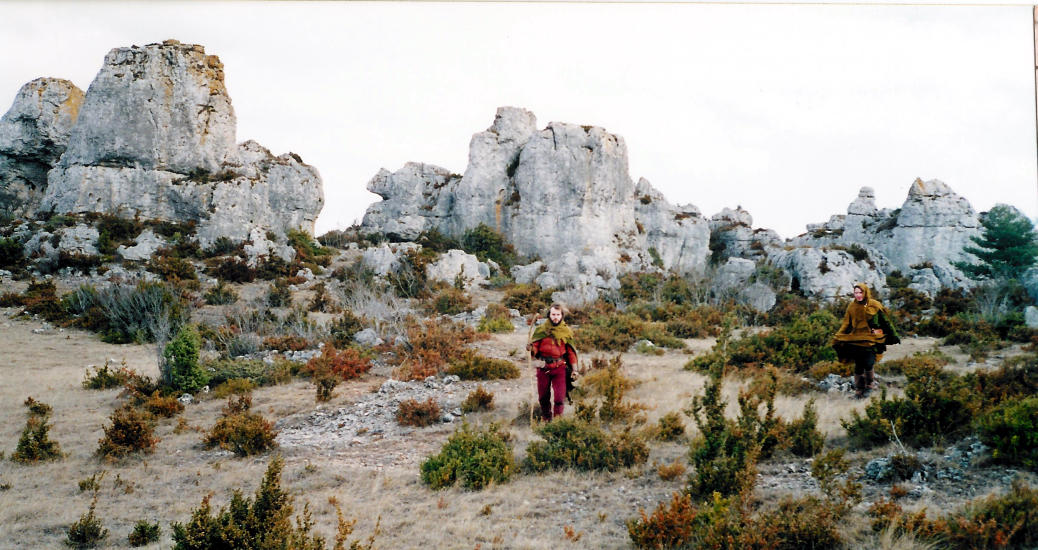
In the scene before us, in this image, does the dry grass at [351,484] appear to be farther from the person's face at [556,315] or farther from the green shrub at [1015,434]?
the green shrub at [1015,434]

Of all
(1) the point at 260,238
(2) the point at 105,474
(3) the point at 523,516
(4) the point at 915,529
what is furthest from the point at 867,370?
(1) the point at 260,238

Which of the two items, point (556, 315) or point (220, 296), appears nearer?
point (556, 315)

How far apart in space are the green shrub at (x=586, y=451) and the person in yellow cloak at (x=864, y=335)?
3908 mm

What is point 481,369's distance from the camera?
390 inches

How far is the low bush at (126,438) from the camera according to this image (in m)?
6.16

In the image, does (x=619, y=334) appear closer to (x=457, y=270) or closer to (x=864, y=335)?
(x=864, y=335)

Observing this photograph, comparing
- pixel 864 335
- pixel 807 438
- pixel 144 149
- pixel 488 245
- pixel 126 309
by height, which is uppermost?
pixel 144 149

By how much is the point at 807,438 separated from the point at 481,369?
5914 millimetres

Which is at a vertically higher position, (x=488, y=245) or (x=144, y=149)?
(x=144, y=149)

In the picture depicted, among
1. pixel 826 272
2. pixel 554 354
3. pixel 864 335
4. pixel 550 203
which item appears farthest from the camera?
pixel 550 203

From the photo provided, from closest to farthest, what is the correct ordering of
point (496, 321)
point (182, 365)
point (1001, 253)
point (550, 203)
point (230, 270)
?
1. point (182, 365)
2. point (496, 321)
3. point (230, 270)
4. point (1001, 253)
5. point (550, 203)

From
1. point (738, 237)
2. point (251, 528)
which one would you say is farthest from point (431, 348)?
point (738, 237)

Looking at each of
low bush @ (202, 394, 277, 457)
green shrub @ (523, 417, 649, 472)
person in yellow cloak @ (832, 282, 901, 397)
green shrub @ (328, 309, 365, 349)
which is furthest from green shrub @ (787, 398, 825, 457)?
green shrub @ (328, 309, 365, 349)

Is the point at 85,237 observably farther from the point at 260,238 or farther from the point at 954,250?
the point at 954,250
